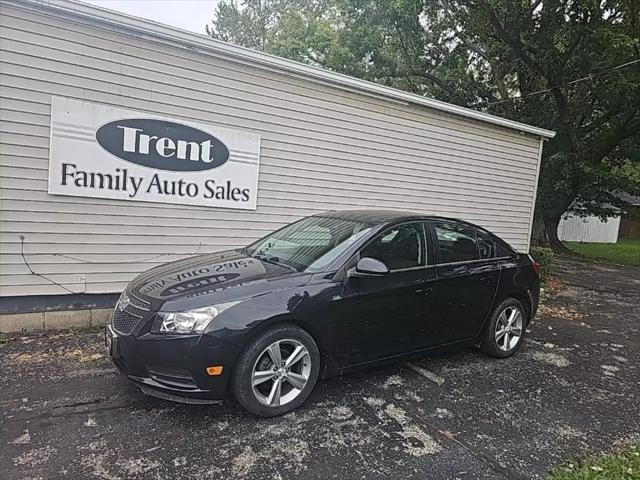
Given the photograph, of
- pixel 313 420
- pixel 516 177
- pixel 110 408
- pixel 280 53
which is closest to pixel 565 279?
pixel 516 177

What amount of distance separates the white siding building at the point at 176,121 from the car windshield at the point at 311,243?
1.72 metres

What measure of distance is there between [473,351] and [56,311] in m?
4.52

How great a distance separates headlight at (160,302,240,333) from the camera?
2.87 metres

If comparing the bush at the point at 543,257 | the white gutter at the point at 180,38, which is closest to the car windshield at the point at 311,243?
the white gutter at the point at 180,38

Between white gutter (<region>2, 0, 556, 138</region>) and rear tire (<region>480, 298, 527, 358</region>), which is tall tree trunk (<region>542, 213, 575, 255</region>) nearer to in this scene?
white gutter (<region>2, 0, 556, 138</region>)

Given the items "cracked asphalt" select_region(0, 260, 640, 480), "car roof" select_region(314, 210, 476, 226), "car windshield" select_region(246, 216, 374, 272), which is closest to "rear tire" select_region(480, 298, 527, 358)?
"cracked asphalt" select_region(0, 260, 640, 480)

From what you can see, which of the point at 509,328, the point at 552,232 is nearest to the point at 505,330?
the point at 509,328

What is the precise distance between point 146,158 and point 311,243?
8.10 feet

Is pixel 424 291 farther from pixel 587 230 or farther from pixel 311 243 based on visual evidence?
pixel 587 230

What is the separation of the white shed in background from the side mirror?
23.1m

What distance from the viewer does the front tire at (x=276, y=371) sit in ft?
9.69

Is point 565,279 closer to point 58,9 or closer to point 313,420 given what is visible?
point 313,420

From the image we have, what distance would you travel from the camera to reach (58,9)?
444 centimetres

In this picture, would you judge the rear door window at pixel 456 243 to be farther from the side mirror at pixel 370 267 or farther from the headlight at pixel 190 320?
the headlight at pixel 190 320
